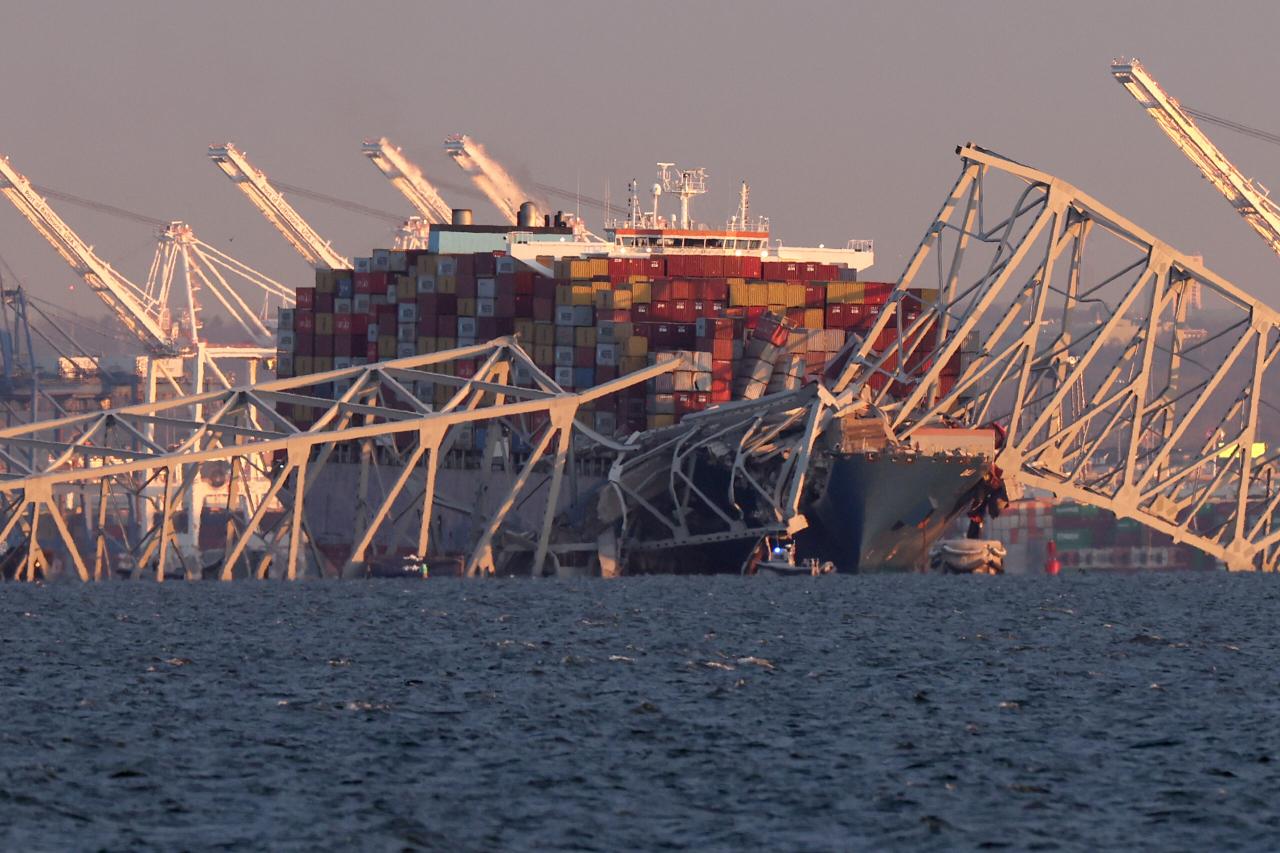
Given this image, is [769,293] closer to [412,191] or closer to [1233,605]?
[1233,605]

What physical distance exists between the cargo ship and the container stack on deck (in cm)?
8

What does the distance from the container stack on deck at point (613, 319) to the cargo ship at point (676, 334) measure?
8cm

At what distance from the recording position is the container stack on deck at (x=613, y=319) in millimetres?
111625

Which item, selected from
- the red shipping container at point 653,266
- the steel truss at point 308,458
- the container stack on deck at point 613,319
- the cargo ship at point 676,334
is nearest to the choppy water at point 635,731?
the steel truss at point 308,458

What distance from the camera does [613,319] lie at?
117250mm

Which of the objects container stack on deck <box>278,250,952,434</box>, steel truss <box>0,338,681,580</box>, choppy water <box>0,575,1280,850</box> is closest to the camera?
choppy water <box>0,575,1280,850</box>

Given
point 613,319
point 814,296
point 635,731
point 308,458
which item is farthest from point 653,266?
point 635,731

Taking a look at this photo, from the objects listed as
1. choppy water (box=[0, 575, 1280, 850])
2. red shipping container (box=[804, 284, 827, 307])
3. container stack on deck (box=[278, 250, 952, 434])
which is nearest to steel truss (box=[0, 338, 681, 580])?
container stack on deck (box=[278, 250, 952, 434])

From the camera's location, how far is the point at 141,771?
39094 mm

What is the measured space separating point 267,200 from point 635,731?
146584 mm

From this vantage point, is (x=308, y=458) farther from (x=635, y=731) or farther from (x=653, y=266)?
(x=635, y=731)

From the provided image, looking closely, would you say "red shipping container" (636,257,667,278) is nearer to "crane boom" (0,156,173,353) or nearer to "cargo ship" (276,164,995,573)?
"cargo ship" (276,164,995,573)

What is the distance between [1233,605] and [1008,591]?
9.50 meters

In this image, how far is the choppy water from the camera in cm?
3484
